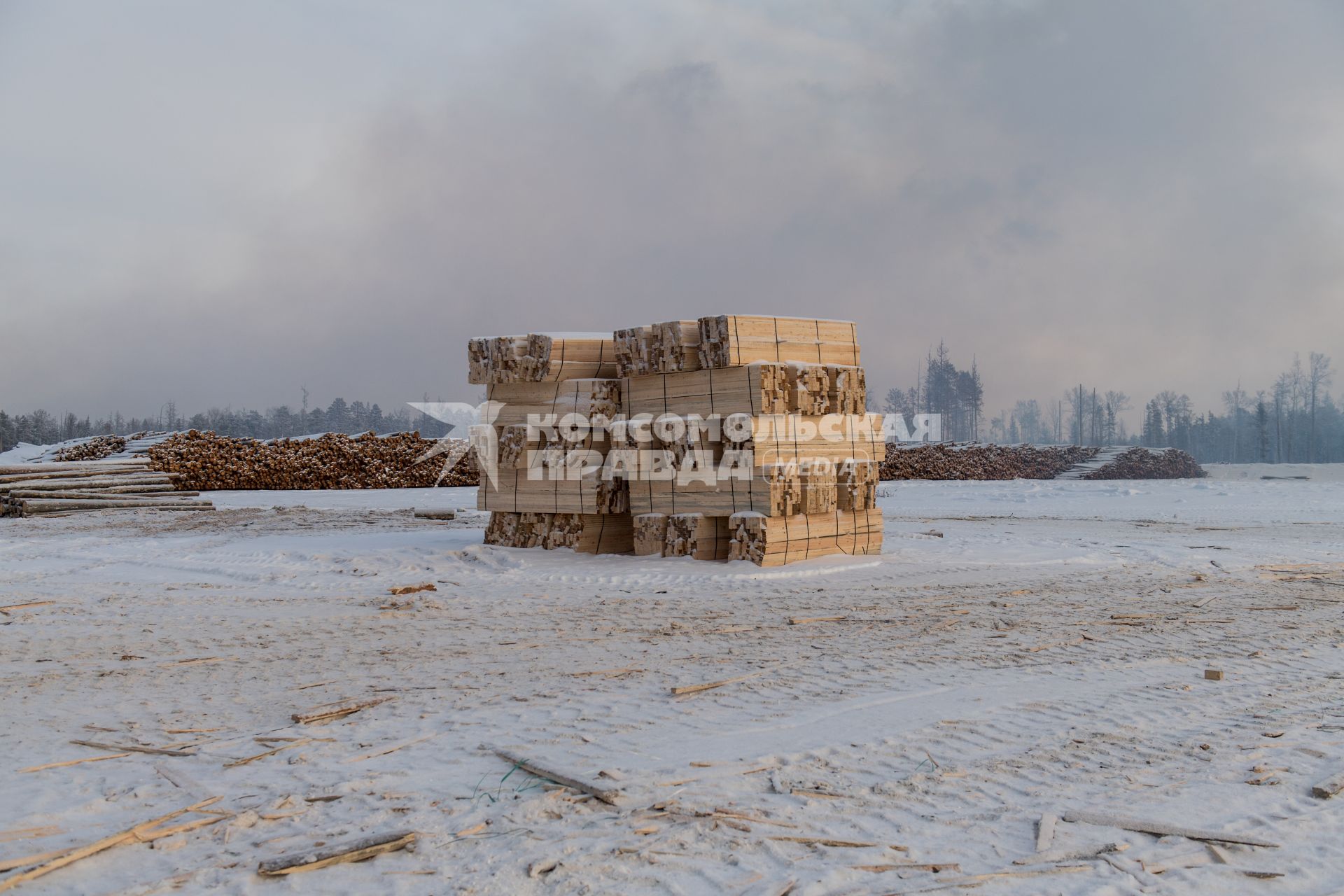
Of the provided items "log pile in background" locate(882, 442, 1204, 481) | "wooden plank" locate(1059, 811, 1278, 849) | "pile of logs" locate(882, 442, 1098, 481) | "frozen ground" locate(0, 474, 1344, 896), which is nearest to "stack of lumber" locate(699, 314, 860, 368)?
"frozen ground" locate(0, 474, 1344, 896)

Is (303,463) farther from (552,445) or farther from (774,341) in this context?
(774,341)

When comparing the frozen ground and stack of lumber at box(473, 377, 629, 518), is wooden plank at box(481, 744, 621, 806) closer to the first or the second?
the frozen ground

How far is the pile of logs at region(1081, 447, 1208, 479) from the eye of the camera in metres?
43.3

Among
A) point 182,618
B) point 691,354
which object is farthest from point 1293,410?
point 182,618

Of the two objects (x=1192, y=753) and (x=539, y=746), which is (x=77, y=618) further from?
(x=1192, y=753)

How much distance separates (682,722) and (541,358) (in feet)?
24.0

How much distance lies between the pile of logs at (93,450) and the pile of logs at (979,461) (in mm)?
25959

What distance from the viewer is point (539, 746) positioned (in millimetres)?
4215

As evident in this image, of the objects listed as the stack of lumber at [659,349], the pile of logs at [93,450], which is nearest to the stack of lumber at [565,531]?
the stack of lumber at [659,349]

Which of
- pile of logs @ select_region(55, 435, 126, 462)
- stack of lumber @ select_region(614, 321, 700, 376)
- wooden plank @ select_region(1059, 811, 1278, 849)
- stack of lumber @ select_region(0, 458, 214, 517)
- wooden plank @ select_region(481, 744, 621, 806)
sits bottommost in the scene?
wooden plank @ select_region(1059, 811, 1278, 849)

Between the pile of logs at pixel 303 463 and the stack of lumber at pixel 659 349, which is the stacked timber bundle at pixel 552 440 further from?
the pile of logs at pixel 303 463

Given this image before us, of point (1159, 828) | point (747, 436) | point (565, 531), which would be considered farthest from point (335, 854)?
point (565, 531)

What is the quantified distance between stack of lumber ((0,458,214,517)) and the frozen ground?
10.3m

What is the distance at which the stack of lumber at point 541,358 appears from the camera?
11281 mm
